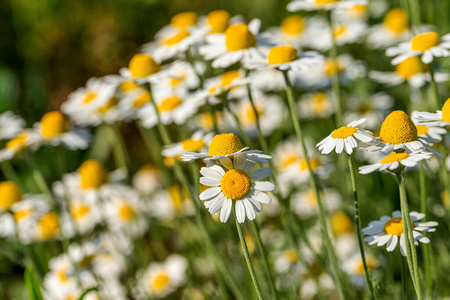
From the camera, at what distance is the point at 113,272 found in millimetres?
2525

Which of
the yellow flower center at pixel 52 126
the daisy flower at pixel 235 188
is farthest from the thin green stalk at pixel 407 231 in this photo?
the yellow flower center at pixel 52 126

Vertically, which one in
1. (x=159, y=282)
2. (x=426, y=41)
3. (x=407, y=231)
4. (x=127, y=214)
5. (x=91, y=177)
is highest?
(x=426, y=41)

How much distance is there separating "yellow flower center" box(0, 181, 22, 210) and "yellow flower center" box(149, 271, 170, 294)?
0.71 meters

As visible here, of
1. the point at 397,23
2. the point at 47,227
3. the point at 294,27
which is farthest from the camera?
the point at 294,27

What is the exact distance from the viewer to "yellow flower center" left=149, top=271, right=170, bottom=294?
2412 mm

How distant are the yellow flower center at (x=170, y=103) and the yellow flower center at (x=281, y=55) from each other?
2.45 ft

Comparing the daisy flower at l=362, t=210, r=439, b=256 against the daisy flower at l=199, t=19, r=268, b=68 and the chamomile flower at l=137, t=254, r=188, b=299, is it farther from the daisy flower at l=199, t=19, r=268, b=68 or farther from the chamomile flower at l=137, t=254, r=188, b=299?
the chamomile flower at l=137, t=254, r=188, b=299

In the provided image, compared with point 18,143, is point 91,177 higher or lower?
lower

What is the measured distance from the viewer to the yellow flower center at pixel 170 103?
7.39 feet

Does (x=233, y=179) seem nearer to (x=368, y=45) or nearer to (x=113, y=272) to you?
(x=113, y=272)

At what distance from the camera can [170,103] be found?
2.26 meters

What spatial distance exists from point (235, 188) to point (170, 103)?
1.21 metres

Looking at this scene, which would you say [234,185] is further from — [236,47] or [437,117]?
[236,47]

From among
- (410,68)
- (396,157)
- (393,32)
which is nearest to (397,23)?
(393,32)
